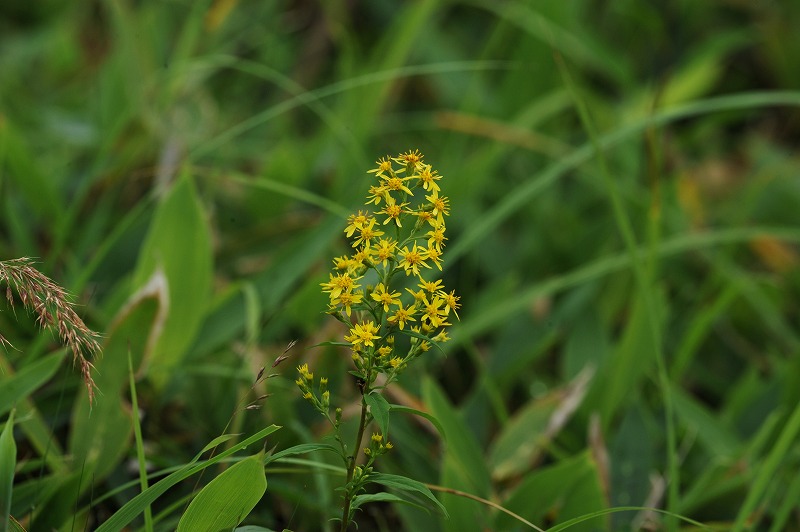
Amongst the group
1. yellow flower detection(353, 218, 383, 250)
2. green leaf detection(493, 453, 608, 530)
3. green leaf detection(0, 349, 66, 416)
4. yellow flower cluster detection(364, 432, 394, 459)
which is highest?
yellow flower detection(353, 218, 383, 250)

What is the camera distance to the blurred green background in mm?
1336

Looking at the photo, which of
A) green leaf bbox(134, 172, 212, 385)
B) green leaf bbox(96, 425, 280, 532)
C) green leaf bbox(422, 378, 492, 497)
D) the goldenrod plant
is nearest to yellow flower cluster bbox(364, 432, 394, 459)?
the goldenrod plant

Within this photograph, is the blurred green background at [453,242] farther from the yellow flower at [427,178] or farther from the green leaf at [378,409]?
the yellow flower at [427,178]

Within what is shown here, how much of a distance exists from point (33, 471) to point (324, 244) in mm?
597

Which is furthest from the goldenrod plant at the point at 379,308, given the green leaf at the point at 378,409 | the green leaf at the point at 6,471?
the green leaf at the point at 6,471

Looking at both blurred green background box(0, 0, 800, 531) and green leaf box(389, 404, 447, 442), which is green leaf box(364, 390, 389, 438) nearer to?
green leaf box(389, 404, 447, 442)

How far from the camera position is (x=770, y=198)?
2.34 meters

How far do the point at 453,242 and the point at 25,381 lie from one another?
3.35 feet

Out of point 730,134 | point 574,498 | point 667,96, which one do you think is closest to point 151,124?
point 574,498

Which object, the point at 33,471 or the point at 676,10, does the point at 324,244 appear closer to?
the point at 33,471

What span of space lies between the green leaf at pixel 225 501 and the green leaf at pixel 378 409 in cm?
16

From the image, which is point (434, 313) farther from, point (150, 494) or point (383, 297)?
point (150, 494)

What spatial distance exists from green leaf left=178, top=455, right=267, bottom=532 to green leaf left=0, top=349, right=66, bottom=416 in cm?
29

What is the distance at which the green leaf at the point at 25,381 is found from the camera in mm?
1138
